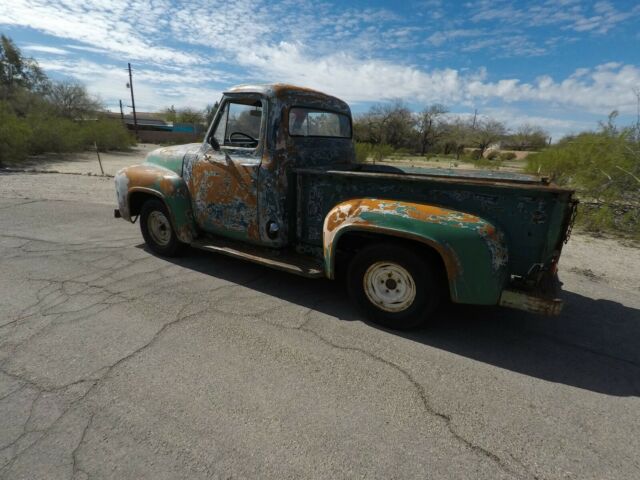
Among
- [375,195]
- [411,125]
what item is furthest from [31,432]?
[411,125]

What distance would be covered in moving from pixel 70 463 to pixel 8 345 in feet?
5.19

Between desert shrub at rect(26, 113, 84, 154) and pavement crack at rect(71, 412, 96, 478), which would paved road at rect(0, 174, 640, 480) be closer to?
pavement crack at rect(71, 412, 96, 478)

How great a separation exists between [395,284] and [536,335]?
4.44 ft

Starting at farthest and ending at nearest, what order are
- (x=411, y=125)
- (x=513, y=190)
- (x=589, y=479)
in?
(x=411, y=125) < (x=513, y=190) < (x=589, y=479)

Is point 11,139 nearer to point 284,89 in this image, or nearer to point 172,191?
point 172,191

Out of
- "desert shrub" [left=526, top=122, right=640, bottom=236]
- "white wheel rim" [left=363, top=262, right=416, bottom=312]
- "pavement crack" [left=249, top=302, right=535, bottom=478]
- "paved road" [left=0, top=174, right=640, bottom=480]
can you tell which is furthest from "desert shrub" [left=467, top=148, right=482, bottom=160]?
"pavement crack" [left=249, top=302, right=535, bottom=478]

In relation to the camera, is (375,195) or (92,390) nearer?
(92,390)

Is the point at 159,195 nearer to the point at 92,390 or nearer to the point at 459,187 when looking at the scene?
the point at 92,390

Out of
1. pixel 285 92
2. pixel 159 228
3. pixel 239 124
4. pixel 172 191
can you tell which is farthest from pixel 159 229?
pixel 285 92

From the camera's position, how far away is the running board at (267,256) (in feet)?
11.6

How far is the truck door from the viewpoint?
3.77 m

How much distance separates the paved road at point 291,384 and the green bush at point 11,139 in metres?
14.7

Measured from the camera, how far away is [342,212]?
313 cm

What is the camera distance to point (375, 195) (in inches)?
124
